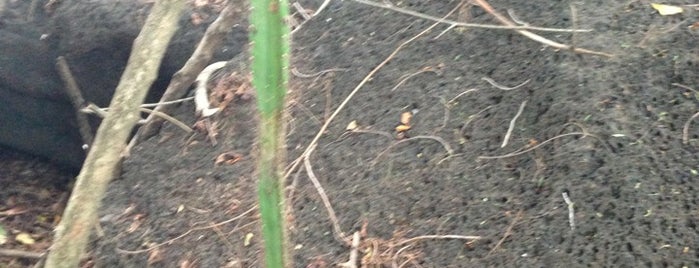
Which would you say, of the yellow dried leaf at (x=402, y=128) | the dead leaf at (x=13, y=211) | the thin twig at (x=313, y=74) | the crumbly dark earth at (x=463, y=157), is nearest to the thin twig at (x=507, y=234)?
the crumbly dark earth at (x=463, y=157)

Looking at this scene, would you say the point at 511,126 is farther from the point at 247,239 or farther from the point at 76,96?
the point at 76,96

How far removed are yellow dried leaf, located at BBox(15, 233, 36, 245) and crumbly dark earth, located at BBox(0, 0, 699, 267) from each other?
601mm

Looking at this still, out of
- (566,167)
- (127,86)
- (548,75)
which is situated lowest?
(566,167)

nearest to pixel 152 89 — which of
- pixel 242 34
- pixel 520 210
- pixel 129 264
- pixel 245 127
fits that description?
pixel 242 34

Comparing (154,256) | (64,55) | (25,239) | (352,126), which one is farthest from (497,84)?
(64,55)

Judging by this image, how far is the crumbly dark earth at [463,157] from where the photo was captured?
1.66 meters

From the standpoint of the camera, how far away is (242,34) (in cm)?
278

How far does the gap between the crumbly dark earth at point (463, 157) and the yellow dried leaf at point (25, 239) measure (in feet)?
1.97

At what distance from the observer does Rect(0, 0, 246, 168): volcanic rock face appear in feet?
9.65

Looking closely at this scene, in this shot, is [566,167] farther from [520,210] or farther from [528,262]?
[528,262]

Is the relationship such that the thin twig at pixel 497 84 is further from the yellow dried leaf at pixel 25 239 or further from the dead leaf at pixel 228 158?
the yellow dried leaf at pixel 25 239

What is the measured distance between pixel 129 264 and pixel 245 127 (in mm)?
544

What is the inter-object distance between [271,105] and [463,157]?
926 mm

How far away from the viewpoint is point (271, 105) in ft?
3.52
